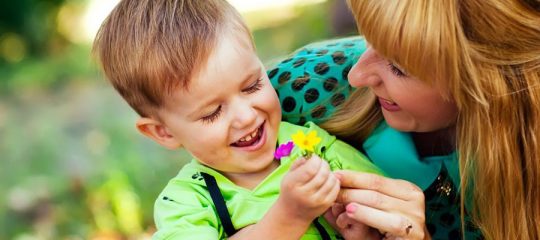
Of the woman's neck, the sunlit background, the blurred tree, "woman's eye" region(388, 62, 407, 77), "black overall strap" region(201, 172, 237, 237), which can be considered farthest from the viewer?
the blurred tree

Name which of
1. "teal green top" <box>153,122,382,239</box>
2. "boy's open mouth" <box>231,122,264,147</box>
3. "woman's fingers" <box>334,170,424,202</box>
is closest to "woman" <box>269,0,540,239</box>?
"woman's fingers" <box>334,170,424,202</box>

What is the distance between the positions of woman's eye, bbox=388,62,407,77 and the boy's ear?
0.53 metres

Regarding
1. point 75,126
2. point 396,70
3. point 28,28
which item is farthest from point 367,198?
point 28,28

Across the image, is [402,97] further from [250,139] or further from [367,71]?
[250,139]

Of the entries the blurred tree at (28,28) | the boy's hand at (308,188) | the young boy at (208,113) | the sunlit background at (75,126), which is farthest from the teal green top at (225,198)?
the blurred tree at (28,28)

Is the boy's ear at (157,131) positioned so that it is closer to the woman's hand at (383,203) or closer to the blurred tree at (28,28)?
the woman's hand at (383,203)

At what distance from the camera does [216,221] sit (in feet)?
6.64

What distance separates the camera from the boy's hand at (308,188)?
1.69 m

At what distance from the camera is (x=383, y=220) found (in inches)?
72.3

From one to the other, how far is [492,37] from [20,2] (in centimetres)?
588

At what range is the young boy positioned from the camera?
193 centimetres

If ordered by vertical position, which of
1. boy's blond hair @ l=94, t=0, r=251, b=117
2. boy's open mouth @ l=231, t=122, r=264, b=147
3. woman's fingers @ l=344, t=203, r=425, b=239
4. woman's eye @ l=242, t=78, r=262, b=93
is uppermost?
boy's blond hair @ l=94, t=0, r=251, b=117

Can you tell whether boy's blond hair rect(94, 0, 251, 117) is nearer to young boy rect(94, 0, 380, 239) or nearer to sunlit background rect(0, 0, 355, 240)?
young boy rect(94, 0, 380, 239)

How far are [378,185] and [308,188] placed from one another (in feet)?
0.72
